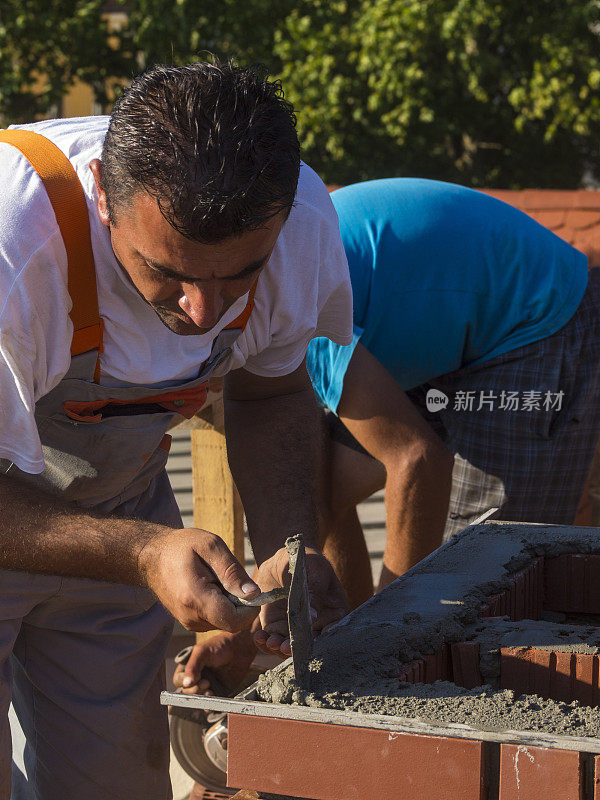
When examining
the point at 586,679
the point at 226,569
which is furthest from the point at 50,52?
the point at 586,679

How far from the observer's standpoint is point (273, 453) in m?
2.21

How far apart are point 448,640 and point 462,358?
1.40 metres

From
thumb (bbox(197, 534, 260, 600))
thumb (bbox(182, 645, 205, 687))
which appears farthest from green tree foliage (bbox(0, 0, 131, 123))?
thumb (bbox(197, 534, 260, 600))

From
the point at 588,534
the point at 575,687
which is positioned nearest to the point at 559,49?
the point at 588,534

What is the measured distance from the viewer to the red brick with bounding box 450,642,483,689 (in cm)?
160

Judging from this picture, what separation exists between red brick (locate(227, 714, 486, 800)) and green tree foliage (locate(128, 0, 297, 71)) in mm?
10317

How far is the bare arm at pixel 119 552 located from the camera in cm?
148

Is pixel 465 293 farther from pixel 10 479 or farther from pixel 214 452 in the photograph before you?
pixel 10 479

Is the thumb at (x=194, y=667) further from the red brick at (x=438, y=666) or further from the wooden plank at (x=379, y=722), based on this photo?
the wooden plank at (x=379, y=722)

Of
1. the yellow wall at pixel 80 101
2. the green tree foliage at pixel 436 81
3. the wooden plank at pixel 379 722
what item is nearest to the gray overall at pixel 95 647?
the wooden plank at pixel 379 722

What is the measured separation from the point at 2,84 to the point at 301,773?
11.4 meters

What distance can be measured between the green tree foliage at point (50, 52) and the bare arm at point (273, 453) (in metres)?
10.1

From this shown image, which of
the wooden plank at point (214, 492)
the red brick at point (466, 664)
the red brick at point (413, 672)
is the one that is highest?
the red brick at point (413, 672)

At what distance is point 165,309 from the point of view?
164 cm
